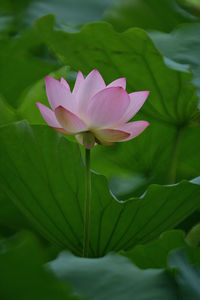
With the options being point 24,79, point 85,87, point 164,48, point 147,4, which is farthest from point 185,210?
point 147,4

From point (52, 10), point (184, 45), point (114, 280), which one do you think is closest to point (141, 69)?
point (184, 45)

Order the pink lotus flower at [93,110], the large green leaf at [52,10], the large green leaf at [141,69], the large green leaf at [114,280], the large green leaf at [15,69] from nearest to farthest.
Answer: the large green leaf at [114,280] → the pink lotus flower at [93,110] → the large green leaf at [141,69] → the large green leaf at [15,69] → the large green leaf at [52,10]

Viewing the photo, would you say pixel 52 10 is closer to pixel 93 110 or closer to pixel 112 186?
pixel 112 186

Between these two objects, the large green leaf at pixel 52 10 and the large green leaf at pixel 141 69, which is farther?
the large green leaf at pixel 52 10

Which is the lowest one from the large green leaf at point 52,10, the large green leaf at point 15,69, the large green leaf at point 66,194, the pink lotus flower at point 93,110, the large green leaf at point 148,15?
the large green leaf at point 52,10

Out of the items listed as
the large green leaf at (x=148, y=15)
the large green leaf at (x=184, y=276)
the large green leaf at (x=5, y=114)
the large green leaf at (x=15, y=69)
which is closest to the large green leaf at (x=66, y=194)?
the large green leaf at (x=184, y=276)

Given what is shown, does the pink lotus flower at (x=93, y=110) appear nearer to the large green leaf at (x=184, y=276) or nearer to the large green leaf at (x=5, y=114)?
the large green leaf at (x=184, y=276)

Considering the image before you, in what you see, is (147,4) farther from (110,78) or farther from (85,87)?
(85,87)
